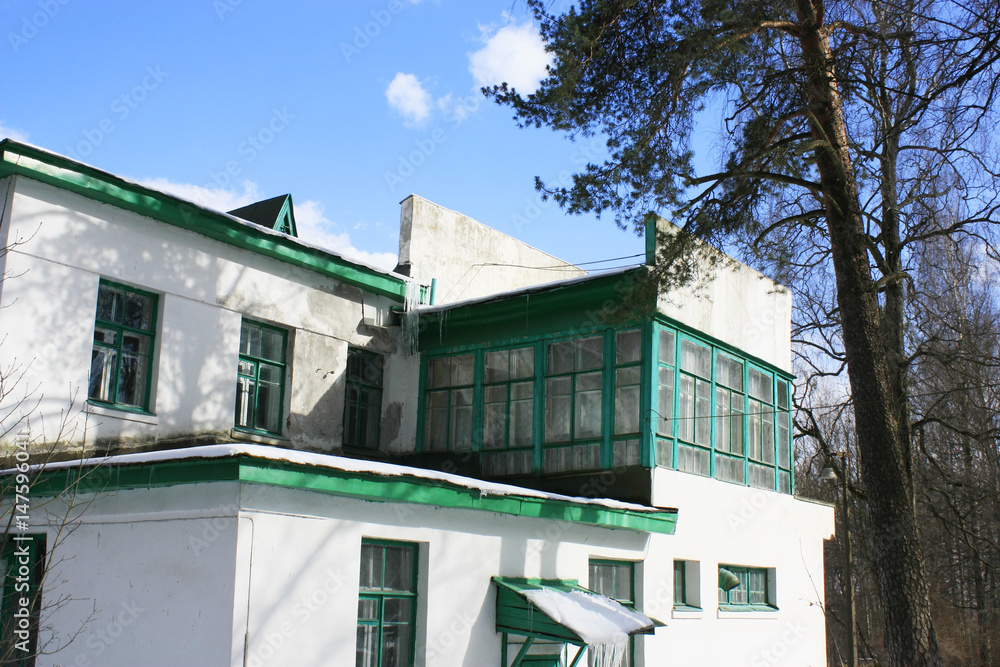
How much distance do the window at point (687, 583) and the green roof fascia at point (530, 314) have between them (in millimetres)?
3848

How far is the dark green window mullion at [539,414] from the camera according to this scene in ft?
46.7

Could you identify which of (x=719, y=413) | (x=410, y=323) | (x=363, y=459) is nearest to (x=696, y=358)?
(x=719, y=413)

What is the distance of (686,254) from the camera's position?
12117mm

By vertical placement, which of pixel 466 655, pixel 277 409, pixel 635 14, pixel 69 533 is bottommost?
pixel 466 655

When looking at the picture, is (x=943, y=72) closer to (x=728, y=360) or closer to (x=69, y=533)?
(x=728, y=360)

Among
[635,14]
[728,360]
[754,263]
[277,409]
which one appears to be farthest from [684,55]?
[277,409]

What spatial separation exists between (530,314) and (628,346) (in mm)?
Result: 1815

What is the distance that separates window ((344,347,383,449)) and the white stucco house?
41mm

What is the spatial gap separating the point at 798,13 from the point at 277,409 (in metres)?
9.25

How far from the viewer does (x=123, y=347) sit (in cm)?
1211

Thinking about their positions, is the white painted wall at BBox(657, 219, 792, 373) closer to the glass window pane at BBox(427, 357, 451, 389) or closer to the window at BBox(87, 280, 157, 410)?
the glass window pane at BBox(427, 357, 451, 389)

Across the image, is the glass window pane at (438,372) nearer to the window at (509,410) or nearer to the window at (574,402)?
the window at (509,410)

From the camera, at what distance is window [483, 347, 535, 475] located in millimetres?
14516

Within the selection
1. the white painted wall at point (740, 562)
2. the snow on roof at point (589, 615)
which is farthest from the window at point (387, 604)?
the white painted wall at point (740, 562)
